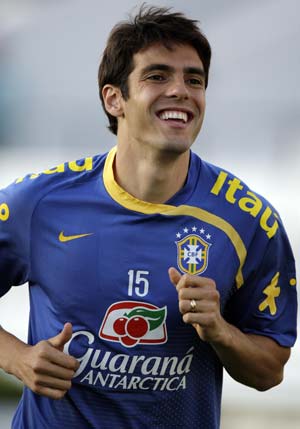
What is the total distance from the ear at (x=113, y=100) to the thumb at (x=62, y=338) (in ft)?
3.04

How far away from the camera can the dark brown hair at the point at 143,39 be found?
4156 millimetres

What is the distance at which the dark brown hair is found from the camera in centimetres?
416

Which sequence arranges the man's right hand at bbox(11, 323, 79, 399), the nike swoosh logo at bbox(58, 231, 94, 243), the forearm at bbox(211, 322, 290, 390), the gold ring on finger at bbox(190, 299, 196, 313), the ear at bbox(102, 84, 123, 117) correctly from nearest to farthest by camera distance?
the gold ring on finger at bbox(190, 299, 196, 313), the man's right hand at bbox(11, 323, 79, 399), the forearm at bbox(211, 322, 290, 390), the nike swoosh logo at bbox(58, 231, 94, 243), the ear at bbox(102, 84, 123, 117)

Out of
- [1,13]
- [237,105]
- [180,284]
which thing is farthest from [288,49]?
[180,284]

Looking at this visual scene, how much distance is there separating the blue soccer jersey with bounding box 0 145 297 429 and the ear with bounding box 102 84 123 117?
0.28m

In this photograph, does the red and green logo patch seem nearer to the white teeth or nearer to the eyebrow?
the white teeth

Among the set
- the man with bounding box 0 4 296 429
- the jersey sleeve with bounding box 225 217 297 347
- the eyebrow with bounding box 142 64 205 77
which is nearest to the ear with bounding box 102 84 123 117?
the man with bounding box 0 4 296 429

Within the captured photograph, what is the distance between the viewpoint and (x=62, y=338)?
3.71 meters

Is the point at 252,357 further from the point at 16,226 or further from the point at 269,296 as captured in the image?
the point at 16,226

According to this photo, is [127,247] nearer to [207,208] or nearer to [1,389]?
[207,208]

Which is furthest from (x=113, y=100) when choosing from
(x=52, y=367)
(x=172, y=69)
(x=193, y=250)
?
(x=52, y=367)

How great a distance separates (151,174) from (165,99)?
27 cm

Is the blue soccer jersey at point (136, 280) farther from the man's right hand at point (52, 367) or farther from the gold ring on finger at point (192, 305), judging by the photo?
the gold ring on finger at point (192, 305)

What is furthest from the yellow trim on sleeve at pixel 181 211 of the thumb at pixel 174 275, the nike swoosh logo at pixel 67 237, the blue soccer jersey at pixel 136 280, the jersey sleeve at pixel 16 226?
the thumb at pixel 174 275
